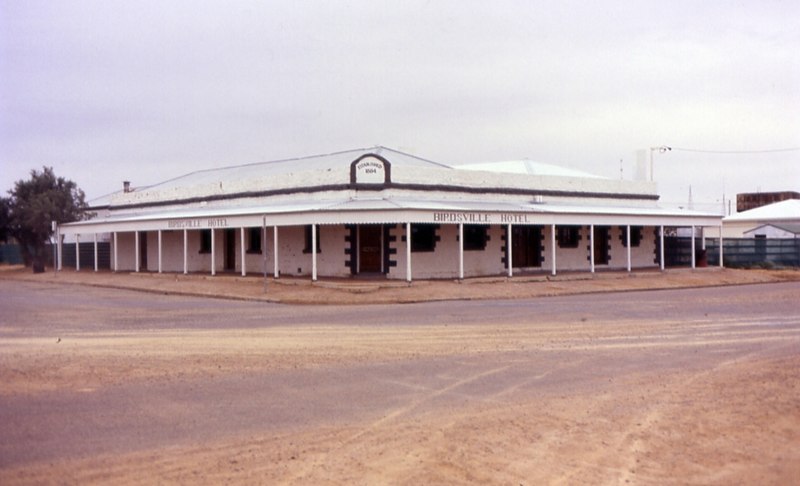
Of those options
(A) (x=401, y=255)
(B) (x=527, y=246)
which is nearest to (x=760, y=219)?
(B) (x=527, y=246)

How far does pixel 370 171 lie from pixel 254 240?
23.1 feet

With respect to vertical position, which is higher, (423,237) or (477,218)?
(477,218)

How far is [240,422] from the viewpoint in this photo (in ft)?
28.3

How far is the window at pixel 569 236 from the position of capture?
121 feet

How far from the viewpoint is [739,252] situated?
4494 centimetres

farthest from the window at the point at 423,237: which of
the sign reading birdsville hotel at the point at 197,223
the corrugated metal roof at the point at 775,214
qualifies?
the corrugated metal roof at the point at 775,214

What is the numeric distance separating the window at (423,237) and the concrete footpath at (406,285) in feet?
7.30

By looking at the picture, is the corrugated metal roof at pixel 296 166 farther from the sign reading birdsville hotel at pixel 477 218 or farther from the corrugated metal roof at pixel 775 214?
→ the corrugated metal roof at pixel 775 214

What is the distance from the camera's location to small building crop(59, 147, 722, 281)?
100ft

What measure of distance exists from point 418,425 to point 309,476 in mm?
1991

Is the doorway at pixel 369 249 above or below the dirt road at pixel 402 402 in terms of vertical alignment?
above

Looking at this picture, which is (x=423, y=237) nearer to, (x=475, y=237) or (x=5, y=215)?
(x=475, y=237)

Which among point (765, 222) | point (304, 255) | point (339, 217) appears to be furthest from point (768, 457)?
point (765, 222)

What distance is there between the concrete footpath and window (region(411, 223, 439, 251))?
2224 millimetres
